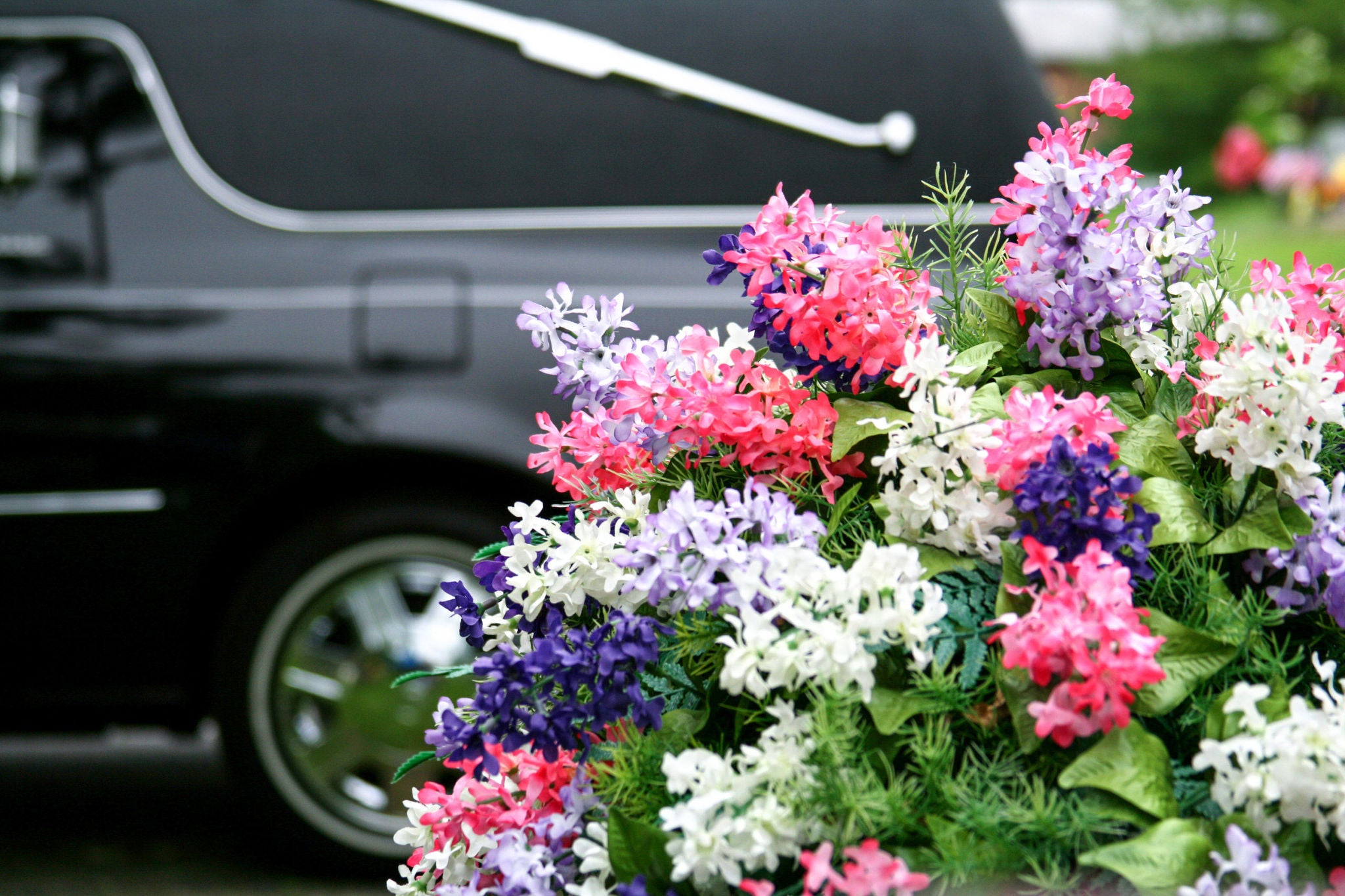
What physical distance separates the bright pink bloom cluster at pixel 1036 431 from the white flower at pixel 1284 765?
0.22m

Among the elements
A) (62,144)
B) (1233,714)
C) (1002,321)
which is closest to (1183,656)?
(1233,714)

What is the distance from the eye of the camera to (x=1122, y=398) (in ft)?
4.03

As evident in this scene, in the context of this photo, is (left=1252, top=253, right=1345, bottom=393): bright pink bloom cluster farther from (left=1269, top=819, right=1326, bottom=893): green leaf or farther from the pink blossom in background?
the pink blossom in background

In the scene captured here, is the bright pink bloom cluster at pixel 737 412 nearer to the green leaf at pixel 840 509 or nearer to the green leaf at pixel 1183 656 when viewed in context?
the green leaf at pixel 840 509

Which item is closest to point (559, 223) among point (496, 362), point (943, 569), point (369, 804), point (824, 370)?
point (496, 362)

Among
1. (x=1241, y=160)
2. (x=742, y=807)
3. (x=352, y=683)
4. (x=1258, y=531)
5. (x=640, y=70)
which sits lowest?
(x=352, y=683)

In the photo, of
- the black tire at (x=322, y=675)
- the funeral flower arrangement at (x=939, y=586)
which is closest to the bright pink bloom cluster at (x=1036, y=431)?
the funeral flower arrangement at (x=939, y=586)

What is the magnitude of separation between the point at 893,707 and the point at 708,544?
0.18 m

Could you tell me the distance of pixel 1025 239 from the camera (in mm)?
1209

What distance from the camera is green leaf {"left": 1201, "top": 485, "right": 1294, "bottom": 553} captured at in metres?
1.07

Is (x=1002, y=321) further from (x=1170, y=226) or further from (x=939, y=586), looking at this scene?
(x=939, y=586)

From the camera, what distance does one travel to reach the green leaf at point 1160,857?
909 millimetres

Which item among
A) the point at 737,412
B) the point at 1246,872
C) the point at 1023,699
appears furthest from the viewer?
the point at 737,412

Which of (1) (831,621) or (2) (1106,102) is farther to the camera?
(2) (1106,102)
